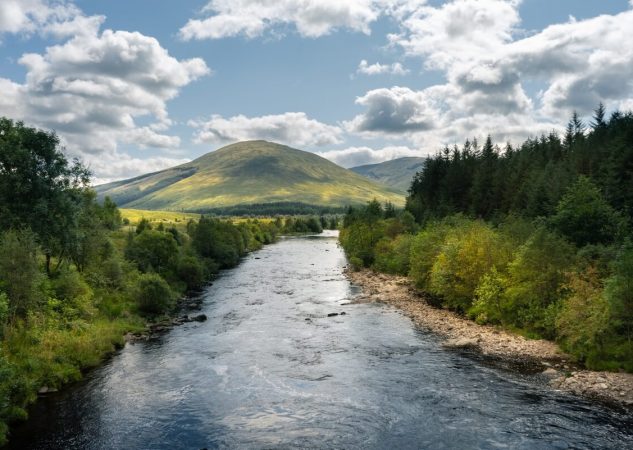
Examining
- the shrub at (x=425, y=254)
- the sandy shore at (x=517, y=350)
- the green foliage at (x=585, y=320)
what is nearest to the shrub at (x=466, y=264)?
the sandy shore at (x=517, y=350)

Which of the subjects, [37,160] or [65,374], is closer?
[65,374]

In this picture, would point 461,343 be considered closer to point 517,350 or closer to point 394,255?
point 517,350

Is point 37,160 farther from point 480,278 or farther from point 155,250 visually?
point 480,278

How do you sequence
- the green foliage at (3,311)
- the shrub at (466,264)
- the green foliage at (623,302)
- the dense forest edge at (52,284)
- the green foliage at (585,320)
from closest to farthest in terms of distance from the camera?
the green foliage at (3,311) → the dense forest edge at (52,284) → the green foliage at (623,302) → the green foliage at (585,320) → the shrub at (466,264)

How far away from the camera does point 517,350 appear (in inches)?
1794

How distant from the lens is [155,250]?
86625 mm

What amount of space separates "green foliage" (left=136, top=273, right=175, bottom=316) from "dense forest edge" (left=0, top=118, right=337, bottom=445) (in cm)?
13

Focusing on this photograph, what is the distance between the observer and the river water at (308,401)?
94.7ft

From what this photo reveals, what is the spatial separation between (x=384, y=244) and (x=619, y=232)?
5632 centimetres

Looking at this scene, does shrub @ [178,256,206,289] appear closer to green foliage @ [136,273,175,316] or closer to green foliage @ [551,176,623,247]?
green foliage @ [136,273,175,316]

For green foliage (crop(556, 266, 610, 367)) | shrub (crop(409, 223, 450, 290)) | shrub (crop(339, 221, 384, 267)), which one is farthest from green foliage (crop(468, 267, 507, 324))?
shrub (crop(339, 221, 384, 267))

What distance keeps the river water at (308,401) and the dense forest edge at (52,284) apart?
2.35 metres

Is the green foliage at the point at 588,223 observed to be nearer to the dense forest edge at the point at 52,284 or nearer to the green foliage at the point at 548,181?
the green foliage at the point at 548,181

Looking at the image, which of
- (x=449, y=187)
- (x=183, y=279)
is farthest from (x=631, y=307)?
(x=449, y=187)
